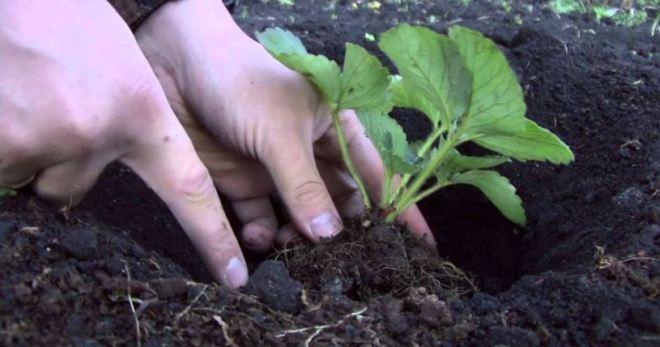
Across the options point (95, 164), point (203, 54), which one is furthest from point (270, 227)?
point (95, 164)

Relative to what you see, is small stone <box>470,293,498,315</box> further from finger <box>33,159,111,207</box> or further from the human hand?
finger <box>33,159,111,207</box>

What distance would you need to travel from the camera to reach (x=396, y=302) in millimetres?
1088

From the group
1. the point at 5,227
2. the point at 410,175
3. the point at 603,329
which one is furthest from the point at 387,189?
the point at 5,227

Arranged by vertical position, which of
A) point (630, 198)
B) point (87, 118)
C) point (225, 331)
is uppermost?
point (87, 118)

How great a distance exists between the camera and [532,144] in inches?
48.9

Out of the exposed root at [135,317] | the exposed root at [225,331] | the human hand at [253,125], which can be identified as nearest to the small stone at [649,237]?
the human hand at [253,125]

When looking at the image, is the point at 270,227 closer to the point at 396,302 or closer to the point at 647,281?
the point at 396,302

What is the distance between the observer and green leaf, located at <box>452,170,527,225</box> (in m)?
1.39

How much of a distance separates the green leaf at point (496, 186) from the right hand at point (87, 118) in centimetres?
42

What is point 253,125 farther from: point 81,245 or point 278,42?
point 81,245

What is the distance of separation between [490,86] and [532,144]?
15cm

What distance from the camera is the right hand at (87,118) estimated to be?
1170 mm

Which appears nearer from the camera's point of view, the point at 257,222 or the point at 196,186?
the point at 196,186

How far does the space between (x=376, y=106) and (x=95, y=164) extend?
1.55ft
